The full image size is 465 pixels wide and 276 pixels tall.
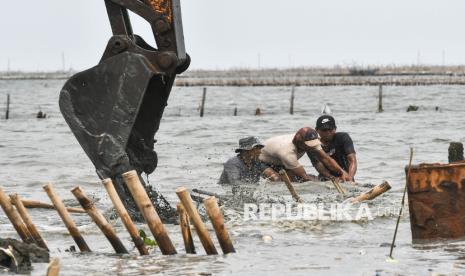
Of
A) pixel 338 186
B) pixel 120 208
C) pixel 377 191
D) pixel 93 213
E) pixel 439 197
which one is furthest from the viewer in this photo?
pixel 338 186

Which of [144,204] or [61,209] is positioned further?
[61,209]

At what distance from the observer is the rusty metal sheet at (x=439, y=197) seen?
10281 millimetres

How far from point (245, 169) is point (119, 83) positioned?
6.30 metres

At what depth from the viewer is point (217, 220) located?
8922mm

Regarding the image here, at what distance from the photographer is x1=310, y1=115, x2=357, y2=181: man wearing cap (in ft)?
52.0

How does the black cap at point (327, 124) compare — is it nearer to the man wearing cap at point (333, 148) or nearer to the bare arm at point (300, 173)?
the man wearing cap at point (333, 148)

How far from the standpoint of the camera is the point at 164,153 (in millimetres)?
26484

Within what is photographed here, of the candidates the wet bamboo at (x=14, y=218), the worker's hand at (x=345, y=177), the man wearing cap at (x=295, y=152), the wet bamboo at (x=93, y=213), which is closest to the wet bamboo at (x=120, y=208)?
the wet bamboo at (x=93, y=213)

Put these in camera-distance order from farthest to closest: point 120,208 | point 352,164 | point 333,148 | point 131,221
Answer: point 333,148 < point 352,164 < point 131,221 < point 120,208

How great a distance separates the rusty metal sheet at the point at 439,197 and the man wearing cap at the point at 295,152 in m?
4.96

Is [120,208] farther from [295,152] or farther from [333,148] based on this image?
[333,148]

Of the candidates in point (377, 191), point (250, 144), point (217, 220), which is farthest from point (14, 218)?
point (250, 144)

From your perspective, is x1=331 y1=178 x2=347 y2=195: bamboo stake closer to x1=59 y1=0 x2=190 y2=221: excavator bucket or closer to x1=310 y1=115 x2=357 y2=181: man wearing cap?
x1=310 y1=115 x2=357 y2=181: man wearing cap

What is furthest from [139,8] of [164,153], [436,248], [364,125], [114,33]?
[364,125]
